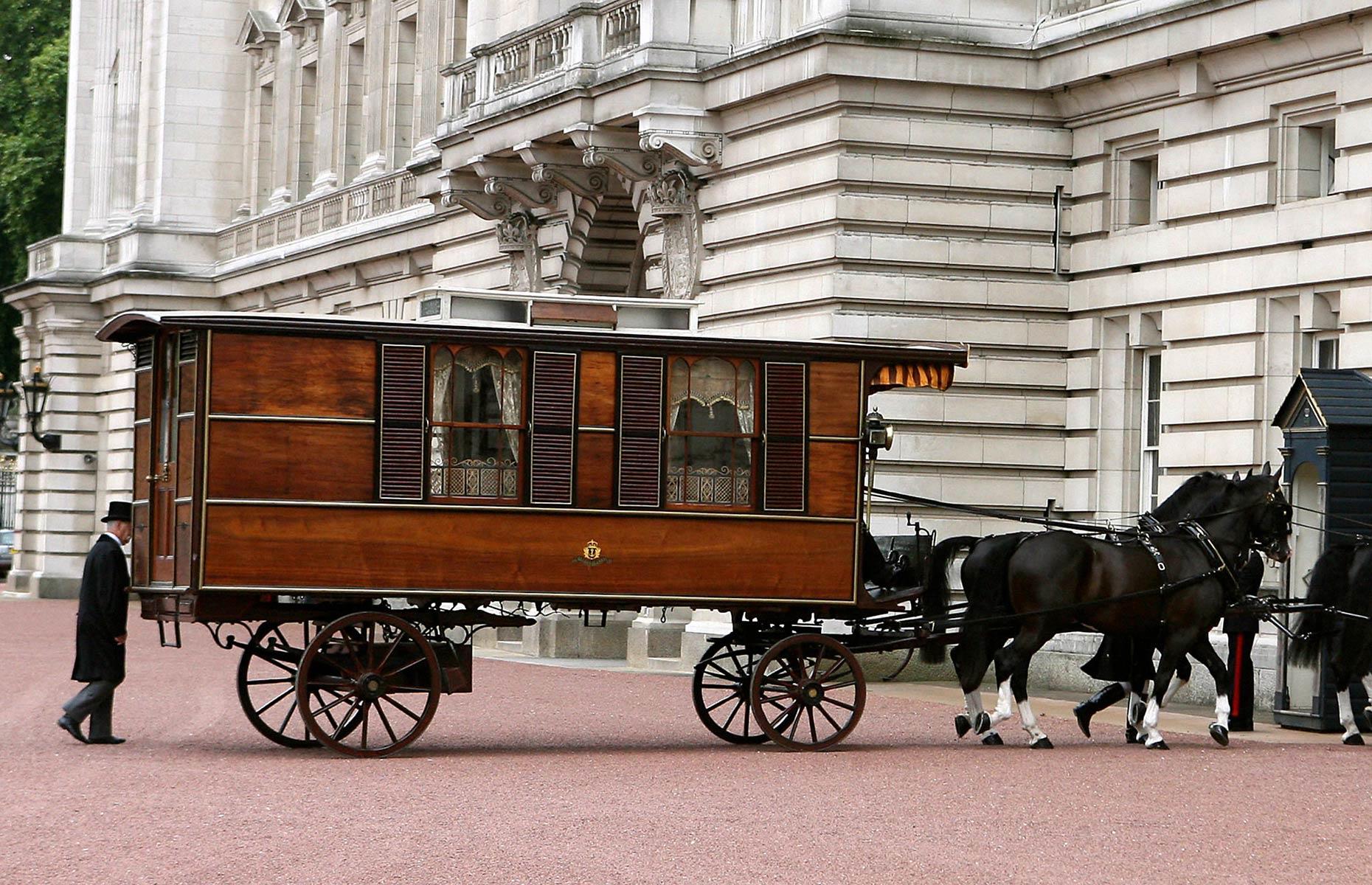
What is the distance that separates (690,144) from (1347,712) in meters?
11.1

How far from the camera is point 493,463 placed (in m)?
16.2

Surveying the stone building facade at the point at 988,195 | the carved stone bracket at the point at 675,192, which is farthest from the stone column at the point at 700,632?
the carved stone bracket at the point at 675,192

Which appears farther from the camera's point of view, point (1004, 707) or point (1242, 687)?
point (1242, 687)

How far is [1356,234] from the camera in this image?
2069cm

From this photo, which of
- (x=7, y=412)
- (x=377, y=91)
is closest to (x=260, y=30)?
(x=377, y=91)

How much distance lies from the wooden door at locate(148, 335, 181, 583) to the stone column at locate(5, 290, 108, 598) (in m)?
38.1

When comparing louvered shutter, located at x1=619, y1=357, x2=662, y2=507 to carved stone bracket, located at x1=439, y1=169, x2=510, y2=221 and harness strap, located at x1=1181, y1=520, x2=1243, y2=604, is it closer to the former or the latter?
harness strap, located at x1=1181, y1=520, x2=1243, y2=604

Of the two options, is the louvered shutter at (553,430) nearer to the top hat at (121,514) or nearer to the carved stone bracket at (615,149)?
the top hat at (121,514)

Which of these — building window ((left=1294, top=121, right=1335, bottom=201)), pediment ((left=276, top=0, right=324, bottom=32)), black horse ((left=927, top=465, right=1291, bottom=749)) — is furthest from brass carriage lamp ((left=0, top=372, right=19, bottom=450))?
black horse ((left=927, top=465, right=1291, bottom=749))

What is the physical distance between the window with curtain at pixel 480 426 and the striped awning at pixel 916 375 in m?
2.64

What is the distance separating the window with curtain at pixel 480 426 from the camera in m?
16.1

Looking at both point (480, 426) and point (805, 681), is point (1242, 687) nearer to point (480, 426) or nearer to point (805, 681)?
point (805, 681)

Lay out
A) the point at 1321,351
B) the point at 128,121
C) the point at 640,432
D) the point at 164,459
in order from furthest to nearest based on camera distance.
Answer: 1. the point at 128,121
2. the point at 1321,351
3. the point at 164,459
4. the point at 640,432

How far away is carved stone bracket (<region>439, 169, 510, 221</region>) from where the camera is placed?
3161 cm
